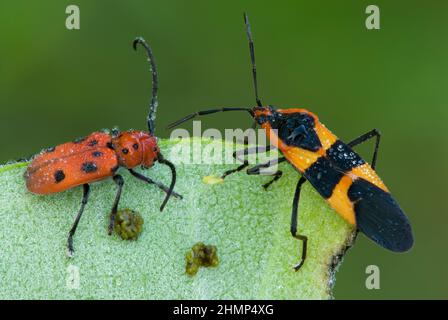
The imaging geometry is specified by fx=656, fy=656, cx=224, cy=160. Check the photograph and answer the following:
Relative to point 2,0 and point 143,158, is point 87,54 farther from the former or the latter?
point 143,158

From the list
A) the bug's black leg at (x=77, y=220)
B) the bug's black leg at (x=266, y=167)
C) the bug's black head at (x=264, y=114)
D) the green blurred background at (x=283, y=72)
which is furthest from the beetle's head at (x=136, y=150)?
the green blurred background at (x=283, y=72)

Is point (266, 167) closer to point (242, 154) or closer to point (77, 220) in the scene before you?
point (242, 154)

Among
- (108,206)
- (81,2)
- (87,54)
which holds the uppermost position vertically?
(81,2)

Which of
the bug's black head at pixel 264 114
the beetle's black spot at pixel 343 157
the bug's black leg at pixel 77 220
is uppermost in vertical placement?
the bug's black head at pixel 264 114

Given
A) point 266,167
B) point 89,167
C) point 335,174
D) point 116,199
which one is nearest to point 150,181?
point 116,199

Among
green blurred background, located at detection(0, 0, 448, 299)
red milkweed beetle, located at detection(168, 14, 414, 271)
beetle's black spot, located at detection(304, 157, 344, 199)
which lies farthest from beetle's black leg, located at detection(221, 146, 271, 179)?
green blurred background, located at detection(0, 0, 448, 299)

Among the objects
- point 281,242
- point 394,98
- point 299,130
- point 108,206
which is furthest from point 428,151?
point 108,206

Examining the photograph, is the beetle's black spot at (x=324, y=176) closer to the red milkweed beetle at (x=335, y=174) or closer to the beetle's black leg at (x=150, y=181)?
the red milkweed beetle at (x=335, y=174)
